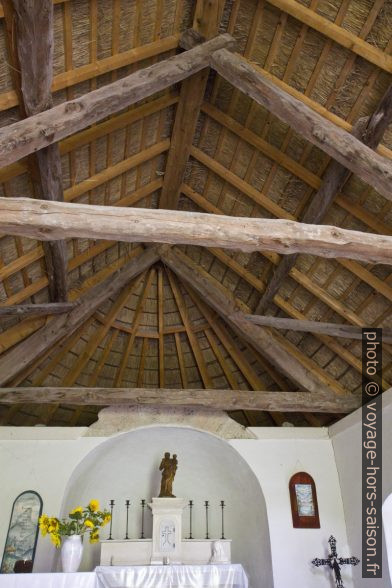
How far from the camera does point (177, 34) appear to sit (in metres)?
4.27

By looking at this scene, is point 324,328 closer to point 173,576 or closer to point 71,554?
point 173,576

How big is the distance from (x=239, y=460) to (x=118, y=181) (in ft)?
12.2

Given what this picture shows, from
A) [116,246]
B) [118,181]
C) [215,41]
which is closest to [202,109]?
[215,41]

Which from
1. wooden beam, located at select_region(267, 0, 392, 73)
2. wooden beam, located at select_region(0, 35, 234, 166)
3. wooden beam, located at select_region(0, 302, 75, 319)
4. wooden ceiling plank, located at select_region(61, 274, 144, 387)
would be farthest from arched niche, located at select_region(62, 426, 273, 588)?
wooden beam, located at select_region(267, 0, 392, 73)

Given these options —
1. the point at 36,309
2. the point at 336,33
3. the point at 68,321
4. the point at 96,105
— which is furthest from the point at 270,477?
the point at 336,33

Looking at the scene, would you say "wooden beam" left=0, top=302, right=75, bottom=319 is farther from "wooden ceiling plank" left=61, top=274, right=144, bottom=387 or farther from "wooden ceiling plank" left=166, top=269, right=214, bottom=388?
"wooden ceiling plank" left=166, top=269, right=214, bottom=388

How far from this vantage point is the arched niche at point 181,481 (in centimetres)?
595

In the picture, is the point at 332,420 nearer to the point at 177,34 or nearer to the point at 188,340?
the point at 188,340

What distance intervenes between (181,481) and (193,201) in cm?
381

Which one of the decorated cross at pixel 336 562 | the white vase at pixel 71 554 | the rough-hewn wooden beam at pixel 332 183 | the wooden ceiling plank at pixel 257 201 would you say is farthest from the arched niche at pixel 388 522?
the white vase at pixel 71 554

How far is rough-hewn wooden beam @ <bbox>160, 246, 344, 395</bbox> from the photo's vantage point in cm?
585

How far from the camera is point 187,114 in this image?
4832 millimetres

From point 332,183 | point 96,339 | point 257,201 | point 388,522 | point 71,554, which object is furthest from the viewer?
point 96,339

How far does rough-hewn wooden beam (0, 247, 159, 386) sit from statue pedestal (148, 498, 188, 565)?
2.30m
